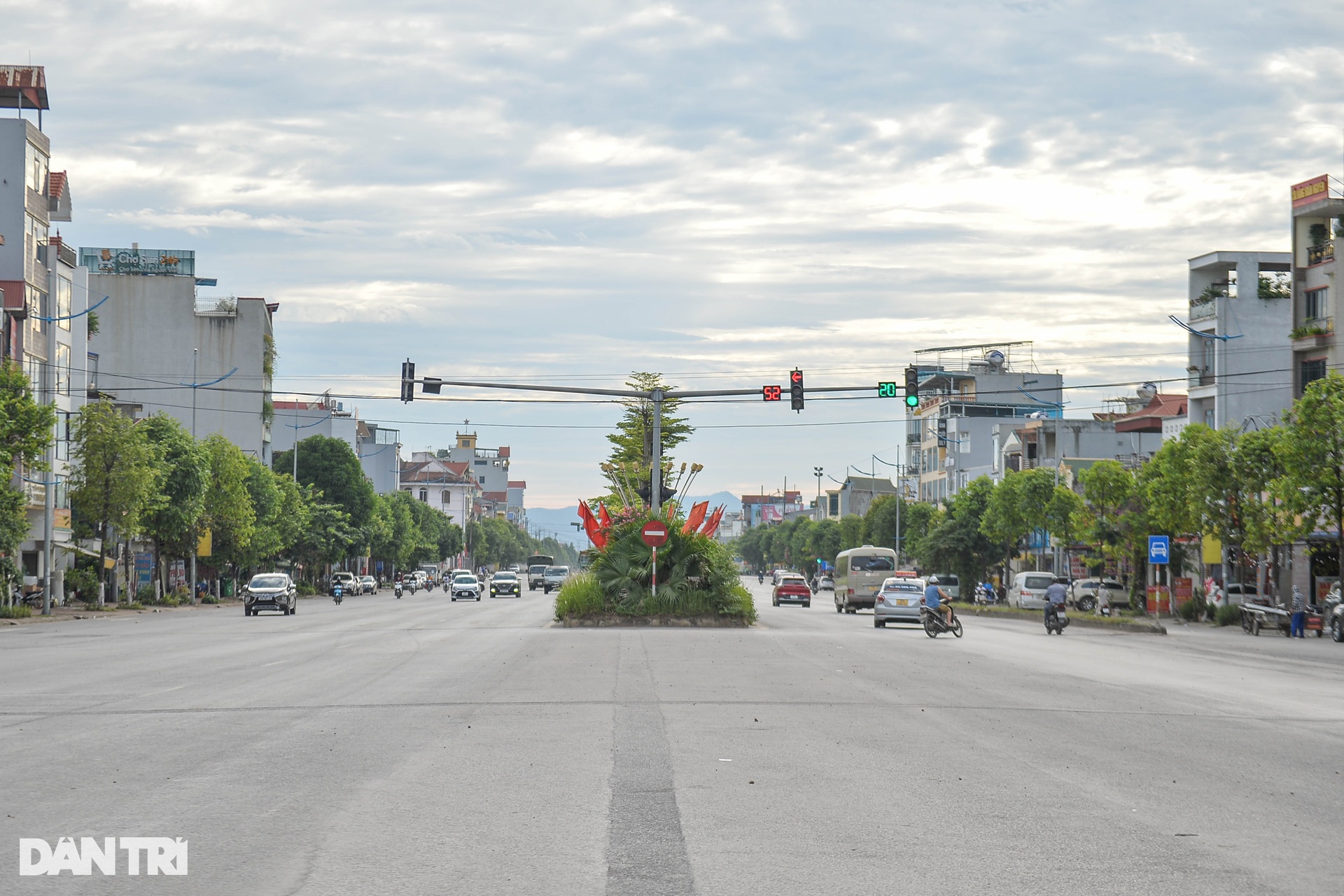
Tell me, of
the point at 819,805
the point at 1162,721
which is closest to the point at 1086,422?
the point at 1162,721

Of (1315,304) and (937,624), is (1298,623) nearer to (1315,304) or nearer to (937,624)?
(937,624)

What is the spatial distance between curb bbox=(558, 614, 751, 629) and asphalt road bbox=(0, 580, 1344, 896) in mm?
15134

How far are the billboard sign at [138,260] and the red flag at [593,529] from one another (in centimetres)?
6729

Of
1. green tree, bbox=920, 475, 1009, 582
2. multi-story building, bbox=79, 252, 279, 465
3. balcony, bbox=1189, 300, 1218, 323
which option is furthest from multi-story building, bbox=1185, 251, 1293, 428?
multi-story building, bbox=79, 252, 279, 465

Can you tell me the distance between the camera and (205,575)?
84.0m

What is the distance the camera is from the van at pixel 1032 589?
213ft

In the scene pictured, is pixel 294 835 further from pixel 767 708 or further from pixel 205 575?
pixel 205 575

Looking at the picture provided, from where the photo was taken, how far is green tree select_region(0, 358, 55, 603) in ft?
140

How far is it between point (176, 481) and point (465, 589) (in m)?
26.7

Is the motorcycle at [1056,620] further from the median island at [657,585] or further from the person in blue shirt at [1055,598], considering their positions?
the median island at [657,585]

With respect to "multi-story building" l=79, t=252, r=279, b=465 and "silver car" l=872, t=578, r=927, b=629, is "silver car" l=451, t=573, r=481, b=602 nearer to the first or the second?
"multi-story building" l=79, t=252, r=279, b=465

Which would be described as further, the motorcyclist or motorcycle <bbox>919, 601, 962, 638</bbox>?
the motorcyclist

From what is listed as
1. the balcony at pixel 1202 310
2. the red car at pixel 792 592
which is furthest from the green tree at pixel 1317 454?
the red car at pixel 792 592

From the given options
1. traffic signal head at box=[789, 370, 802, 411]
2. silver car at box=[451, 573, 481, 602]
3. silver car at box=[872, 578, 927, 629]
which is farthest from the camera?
silver car at box=[451, 573, 481, 602]
